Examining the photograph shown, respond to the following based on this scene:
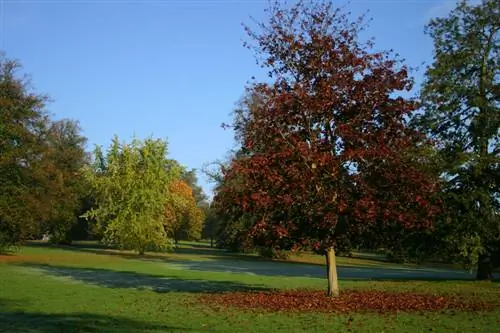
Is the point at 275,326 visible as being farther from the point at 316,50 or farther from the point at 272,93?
the point at 316,50

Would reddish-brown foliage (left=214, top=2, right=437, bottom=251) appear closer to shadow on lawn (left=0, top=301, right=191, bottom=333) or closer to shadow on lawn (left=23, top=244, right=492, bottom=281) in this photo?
Answer: shadow on lawn (left=0, top=301, right=191, bottom=333)

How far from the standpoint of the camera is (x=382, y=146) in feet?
51.3

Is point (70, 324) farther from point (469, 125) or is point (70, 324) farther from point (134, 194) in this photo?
point (134, 194)

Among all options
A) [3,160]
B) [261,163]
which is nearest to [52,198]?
[3,160]

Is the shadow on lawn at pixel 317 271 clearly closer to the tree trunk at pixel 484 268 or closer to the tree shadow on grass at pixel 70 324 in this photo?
the tree trunk at pixel 484 268

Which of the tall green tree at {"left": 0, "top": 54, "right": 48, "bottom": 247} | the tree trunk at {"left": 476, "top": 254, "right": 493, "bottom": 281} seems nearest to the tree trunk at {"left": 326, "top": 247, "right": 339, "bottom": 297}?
the tree trunk at {"left": 476, "top": 254, "right": 493, "bottom": 281}

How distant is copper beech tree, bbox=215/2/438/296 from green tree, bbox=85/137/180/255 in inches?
1441

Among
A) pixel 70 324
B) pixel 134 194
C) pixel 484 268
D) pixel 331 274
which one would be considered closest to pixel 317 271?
pixel 484 268

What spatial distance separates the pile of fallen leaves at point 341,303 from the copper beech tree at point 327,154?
1743mm

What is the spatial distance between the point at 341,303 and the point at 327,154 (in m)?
4.44

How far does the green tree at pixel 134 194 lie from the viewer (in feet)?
171

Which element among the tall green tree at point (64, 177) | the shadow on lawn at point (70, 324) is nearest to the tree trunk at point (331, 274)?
the shadow on lawn at point (70, 324)

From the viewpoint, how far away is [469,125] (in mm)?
30062

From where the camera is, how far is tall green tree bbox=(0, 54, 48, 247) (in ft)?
138
